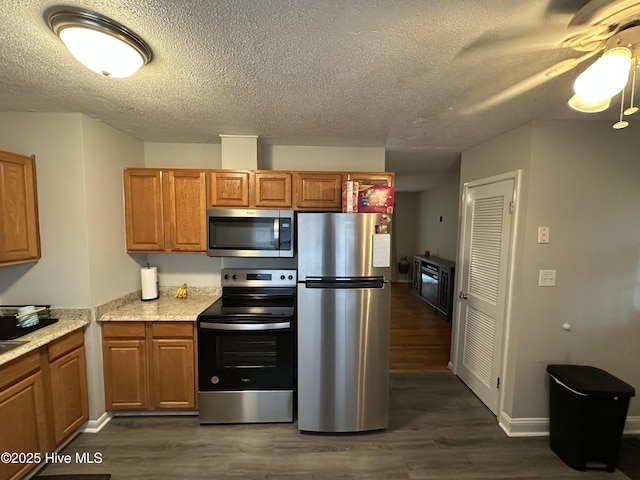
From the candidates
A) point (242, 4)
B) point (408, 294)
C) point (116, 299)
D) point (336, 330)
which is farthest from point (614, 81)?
point (408, 294)

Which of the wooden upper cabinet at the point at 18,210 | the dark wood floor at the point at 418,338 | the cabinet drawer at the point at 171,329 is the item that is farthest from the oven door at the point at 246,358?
the dark wood floor at the point at 418,338

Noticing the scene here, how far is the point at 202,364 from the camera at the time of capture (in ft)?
7.04

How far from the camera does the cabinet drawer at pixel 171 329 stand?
2.18 meters

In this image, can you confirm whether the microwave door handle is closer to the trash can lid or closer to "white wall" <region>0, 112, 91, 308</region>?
"white wall" <region>0, 112, 91, 308</region>

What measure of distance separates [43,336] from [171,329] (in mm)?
742

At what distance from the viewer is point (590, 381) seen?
1820 millimetres

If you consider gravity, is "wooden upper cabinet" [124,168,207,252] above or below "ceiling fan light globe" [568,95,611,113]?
below

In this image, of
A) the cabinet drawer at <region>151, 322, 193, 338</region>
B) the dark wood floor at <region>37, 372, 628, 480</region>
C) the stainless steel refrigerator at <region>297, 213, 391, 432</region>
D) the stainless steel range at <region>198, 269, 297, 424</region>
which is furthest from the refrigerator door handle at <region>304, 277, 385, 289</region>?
the dark wood floor at <region>37, 372, 628, 480</region>

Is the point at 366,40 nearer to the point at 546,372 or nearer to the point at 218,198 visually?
the point at 218,198

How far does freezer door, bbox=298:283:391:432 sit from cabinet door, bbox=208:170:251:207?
3.41 feet

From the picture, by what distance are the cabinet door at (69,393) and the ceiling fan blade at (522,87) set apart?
11.1ft

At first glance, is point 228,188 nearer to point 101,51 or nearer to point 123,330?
point 101,51

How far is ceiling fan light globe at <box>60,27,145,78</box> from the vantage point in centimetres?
109

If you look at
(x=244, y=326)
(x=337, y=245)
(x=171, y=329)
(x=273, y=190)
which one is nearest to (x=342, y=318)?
(x=337, y=245)
